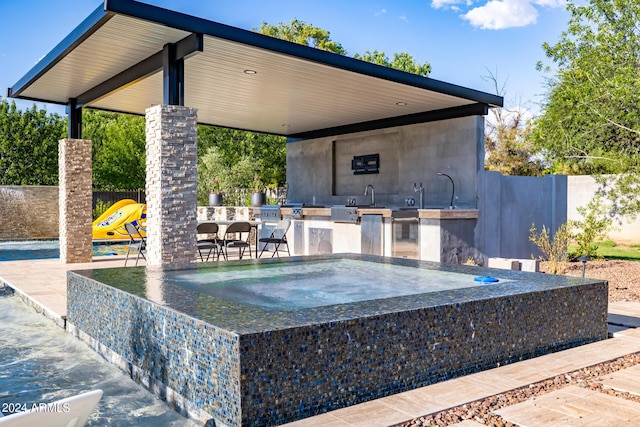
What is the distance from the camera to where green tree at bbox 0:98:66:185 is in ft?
96.5

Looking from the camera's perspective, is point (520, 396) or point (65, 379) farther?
point (65, 379)

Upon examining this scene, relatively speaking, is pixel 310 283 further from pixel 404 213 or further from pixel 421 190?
pixel 421 190

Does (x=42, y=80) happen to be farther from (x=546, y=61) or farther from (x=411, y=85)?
(x=546, y=61)

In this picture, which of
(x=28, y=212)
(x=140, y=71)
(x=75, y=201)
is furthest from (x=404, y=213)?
(x=28, y=212)

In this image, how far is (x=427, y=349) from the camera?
329 centimetres

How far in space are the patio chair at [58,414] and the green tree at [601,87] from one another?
12.3m

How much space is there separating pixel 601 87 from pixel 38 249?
13.7 meters

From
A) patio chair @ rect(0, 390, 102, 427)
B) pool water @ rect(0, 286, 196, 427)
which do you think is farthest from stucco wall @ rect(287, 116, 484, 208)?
patio chair @ rect(0, 390, 102, 427)

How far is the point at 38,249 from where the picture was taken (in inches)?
519

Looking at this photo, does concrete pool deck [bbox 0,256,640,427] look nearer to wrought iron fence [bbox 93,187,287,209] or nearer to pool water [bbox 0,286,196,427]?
pool water [bbox 0,286,196,427]

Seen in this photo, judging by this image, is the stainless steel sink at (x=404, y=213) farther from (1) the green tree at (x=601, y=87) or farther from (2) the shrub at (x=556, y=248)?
(1) the green tree at (x=601, y=87)

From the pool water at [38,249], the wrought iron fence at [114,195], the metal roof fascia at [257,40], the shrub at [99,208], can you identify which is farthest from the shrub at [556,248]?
the wrought iron fence at [114,195]

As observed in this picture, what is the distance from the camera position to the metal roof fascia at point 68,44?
5495 mm

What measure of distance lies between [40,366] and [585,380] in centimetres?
370
